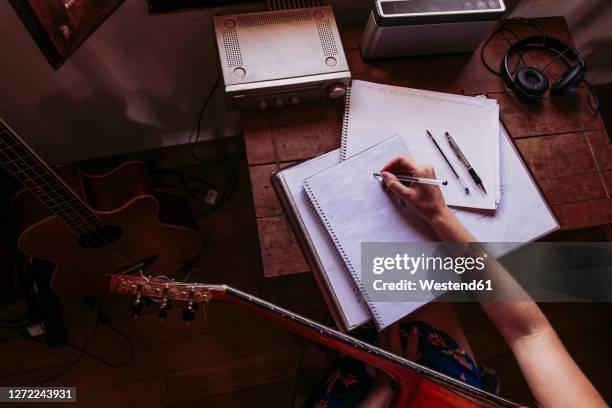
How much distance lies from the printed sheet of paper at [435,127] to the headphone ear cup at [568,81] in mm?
170

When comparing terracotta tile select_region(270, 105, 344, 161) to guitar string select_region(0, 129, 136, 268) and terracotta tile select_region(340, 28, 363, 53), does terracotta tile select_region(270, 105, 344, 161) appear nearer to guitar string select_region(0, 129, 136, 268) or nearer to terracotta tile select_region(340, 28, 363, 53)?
terracotta tile select_region(340, 28, 363, 53)

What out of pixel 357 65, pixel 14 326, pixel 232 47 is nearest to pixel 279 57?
pixel 232 47

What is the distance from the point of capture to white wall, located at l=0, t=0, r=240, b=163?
104 cm

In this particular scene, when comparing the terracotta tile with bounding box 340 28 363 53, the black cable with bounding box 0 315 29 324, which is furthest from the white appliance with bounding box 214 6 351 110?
the black cable with bounding box 0 315 29 324

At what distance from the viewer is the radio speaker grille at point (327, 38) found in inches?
37.0

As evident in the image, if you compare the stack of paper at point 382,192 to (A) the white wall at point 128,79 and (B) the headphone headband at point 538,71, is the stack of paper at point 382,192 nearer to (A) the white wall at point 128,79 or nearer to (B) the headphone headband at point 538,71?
(B) the headphone headband at point 538,71

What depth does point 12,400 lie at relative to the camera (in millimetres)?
1398

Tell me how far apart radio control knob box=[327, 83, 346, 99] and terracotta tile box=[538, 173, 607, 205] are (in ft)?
1.58

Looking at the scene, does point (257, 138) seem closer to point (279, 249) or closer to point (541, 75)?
point (279, 249)

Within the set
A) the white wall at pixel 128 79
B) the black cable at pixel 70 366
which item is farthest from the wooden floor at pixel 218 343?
the white wall at pixel 128 79

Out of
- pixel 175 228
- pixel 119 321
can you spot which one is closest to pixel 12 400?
pixel 119 321

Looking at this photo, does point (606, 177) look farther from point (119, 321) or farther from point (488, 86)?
point (119, 321)

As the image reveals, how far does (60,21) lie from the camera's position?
71 cm

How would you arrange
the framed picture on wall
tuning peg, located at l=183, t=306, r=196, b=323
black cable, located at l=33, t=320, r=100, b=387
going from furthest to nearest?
black cable, located at l=33, t=320, r=100, b=387 < tuning peg, located at l=183, t=306, r=196, b=323 < the framed picture on wall
